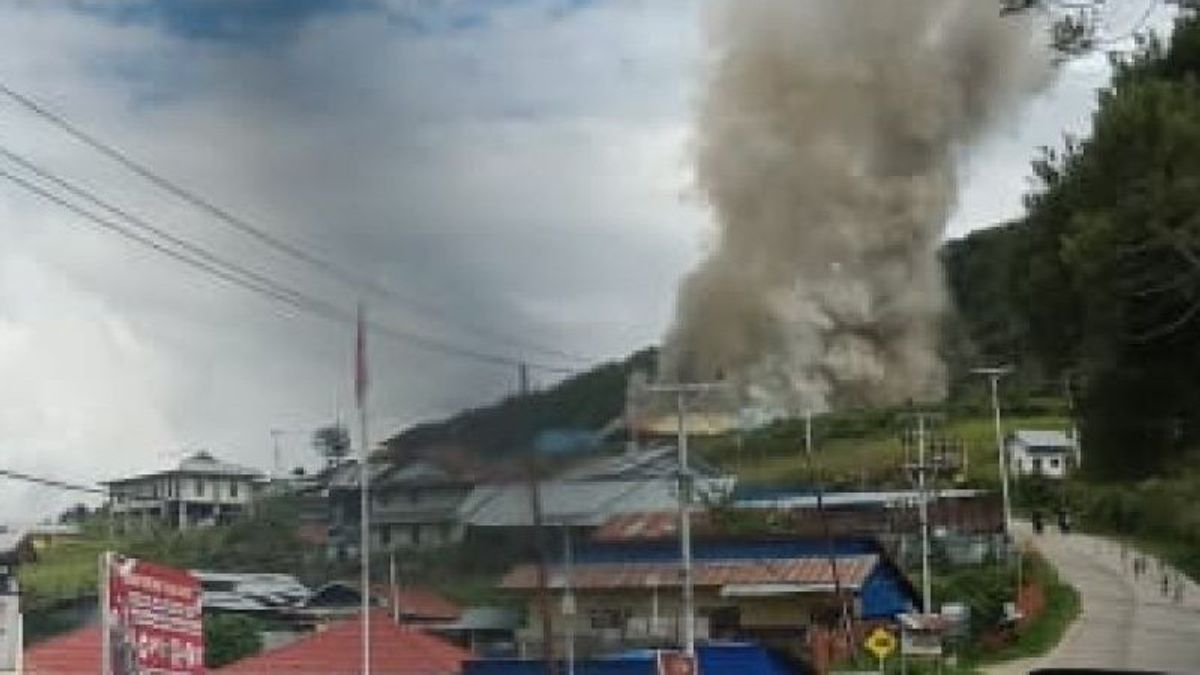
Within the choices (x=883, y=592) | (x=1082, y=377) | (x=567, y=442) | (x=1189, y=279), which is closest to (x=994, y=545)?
(x=883, y=592)

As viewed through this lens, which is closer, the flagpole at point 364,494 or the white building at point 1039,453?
the flagpole at point 364,494

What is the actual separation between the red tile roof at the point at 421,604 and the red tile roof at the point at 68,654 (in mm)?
4772

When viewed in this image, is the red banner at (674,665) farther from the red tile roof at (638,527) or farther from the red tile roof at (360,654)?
the red tile roof at (638,527)

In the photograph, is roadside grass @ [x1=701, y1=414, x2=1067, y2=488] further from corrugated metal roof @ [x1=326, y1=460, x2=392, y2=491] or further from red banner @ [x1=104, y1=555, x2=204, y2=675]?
red banner @ [x1=104, y1=555, x2=204, y2=675]

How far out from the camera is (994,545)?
6419cm

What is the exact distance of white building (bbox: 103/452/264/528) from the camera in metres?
34.6

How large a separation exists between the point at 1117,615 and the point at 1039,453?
1106 inches

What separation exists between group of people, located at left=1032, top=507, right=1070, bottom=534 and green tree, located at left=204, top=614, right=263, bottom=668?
37246mm

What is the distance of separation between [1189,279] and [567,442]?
12243mm

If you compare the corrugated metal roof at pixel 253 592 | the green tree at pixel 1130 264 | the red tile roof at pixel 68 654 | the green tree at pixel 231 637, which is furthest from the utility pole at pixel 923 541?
the green tree at pixel 1130 264

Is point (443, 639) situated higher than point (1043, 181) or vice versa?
point (1043, 181)

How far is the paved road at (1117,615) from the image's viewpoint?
44781 mm

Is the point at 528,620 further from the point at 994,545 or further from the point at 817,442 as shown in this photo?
the point at 817,442

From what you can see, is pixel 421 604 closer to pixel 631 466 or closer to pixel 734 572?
pixel 631 466
